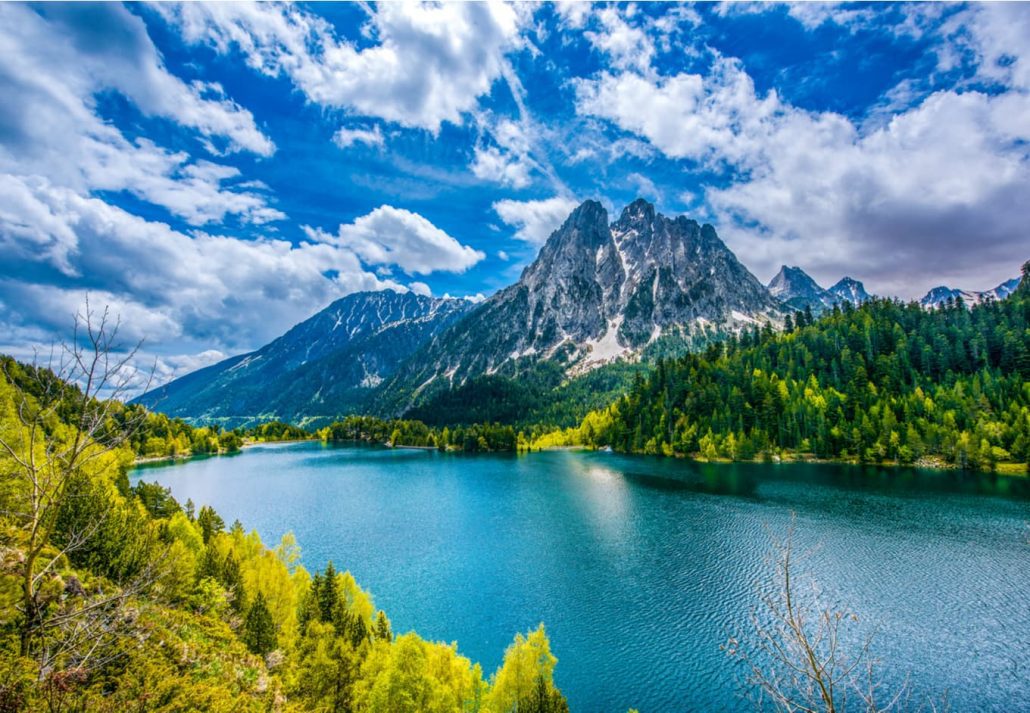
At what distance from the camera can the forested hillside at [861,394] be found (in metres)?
112

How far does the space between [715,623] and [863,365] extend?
133 metres

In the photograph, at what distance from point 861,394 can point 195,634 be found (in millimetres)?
154186

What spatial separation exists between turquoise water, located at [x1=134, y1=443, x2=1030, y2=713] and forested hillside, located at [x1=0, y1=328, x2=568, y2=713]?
1067cm

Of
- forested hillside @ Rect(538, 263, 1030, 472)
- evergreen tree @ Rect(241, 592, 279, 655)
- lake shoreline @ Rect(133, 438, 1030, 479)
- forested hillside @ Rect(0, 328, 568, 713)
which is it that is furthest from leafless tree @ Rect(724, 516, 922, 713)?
forested hillside @ Rect(538, 263, 1030, 472)

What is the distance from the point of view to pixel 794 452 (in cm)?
13262

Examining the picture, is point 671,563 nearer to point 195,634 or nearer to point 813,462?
point 195,634

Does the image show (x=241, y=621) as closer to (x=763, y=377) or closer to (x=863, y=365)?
(x=763, y=377)

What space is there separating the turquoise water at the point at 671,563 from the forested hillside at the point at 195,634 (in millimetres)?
10666

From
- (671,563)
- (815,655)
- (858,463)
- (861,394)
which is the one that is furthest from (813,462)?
(815,655)

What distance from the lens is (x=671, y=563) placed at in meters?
55.2

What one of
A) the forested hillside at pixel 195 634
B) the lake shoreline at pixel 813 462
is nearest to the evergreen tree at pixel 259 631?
the forested hillside at pixel 195 634

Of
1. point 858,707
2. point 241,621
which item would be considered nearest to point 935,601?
point 858,707

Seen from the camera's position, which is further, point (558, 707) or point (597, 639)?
point (597, 639)

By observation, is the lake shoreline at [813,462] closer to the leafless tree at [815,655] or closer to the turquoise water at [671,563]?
the turquoise water at [671,563]
